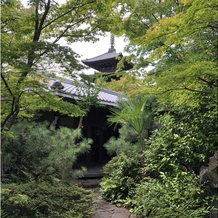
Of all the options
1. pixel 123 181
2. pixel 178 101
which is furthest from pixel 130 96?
pixel 123 181

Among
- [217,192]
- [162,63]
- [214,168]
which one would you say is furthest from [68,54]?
[162,63]

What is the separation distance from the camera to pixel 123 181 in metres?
4.76

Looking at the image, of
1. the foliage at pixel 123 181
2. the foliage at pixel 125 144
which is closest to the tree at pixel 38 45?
the foliage at pixel 123 181

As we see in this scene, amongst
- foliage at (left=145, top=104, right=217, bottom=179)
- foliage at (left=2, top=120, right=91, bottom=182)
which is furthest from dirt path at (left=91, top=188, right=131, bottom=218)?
foliage at (left=145, top=104, right=217, bottom=179)

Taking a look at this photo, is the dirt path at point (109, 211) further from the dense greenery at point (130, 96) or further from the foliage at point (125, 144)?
the foliage at point (125, 144)

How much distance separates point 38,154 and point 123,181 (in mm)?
1954

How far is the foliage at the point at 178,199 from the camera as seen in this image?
284 centimetres

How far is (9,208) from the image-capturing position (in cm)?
279

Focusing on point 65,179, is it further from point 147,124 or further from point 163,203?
point 147,124

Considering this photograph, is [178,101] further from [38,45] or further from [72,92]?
[72,92]

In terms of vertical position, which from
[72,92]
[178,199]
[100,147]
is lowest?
[100,147]

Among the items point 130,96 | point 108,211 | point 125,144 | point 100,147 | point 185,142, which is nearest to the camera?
point 185,142

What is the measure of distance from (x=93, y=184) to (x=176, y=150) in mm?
3263

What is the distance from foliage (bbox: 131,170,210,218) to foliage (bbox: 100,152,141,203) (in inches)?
42.3
